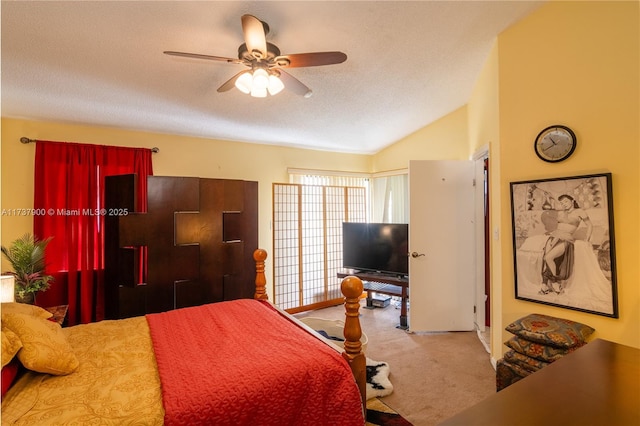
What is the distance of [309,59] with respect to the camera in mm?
1844

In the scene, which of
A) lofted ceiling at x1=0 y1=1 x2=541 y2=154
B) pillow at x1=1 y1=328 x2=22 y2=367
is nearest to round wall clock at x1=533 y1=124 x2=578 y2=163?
lofted ceiling at x1=0 y1=1 x2=541 y2=154

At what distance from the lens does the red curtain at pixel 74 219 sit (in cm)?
315

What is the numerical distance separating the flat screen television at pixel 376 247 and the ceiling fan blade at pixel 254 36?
9.70 feet

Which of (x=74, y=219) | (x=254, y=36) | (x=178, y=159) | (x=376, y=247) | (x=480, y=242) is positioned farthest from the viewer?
(x=376, y=247)

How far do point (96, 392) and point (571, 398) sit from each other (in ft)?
5.67

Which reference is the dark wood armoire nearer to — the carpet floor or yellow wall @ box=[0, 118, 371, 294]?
yellow wall @ box=[0, 118, 371, 294]

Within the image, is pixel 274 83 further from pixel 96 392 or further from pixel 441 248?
pixel 441 248

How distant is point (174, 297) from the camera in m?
3.15

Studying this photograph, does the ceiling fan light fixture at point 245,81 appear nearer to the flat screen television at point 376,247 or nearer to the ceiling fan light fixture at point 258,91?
the ceiling fan light fixture at point 258,91

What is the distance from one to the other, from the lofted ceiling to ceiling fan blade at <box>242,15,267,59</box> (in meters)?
0.30

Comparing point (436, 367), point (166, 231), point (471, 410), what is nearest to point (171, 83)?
point (166, 231)

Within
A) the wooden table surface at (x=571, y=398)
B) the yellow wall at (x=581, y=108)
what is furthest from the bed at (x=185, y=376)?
the yellow wall at (x=581, y=108)

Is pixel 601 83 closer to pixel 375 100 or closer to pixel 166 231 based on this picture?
pixel 375 100

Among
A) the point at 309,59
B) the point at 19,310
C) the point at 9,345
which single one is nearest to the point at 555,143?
the point at 309,59
